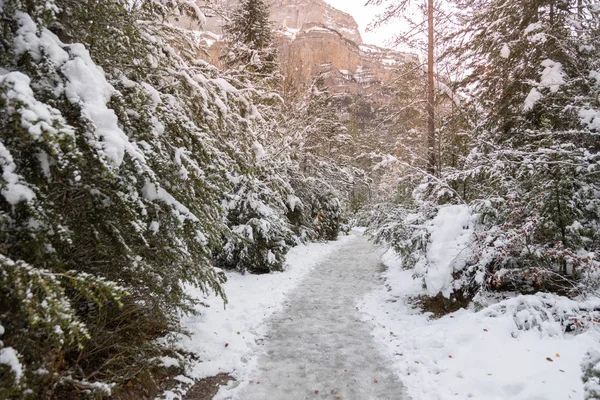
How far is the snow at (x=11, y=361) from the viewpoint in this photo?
1.73 metres

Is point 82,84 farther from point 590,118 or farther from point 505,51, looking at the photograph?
point 505,51

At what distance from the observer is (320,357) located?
15.2ft

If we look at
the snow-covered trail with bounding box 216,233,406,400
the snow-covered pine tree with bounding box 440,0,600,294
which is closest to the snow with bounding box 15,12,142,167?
the snow-covered trail with bounding box 216,233,406,400

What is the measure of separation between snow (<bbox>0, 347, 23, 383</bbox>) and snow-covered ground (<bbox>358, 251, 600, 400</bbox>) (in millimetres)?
3729

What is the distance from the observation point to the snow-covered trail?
379cm

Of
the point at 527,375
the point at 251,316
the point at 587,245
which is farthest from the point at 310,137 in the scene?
the point at 527,375

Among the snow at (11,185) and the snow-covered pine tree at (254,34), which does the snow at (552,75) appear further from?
the snow-covered pine tree at (254,34)

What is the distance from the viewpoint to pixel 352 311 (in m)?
6.60

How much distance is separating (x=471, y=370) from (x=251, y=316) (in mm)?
3830

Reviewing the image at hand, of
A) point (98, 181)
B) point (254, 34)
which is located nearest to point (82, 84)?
point (98, 181)

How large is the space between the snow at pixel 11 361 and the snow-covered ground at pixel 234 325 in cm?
206

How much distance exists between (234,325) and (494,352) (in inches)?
157

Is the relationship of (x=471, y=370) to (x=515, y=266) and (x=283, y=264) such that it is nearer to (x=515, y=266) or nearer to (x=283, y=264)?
(x=515, y=266)

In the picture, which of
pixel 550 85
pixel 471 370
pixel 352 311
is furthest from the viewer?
pixel 352 311
